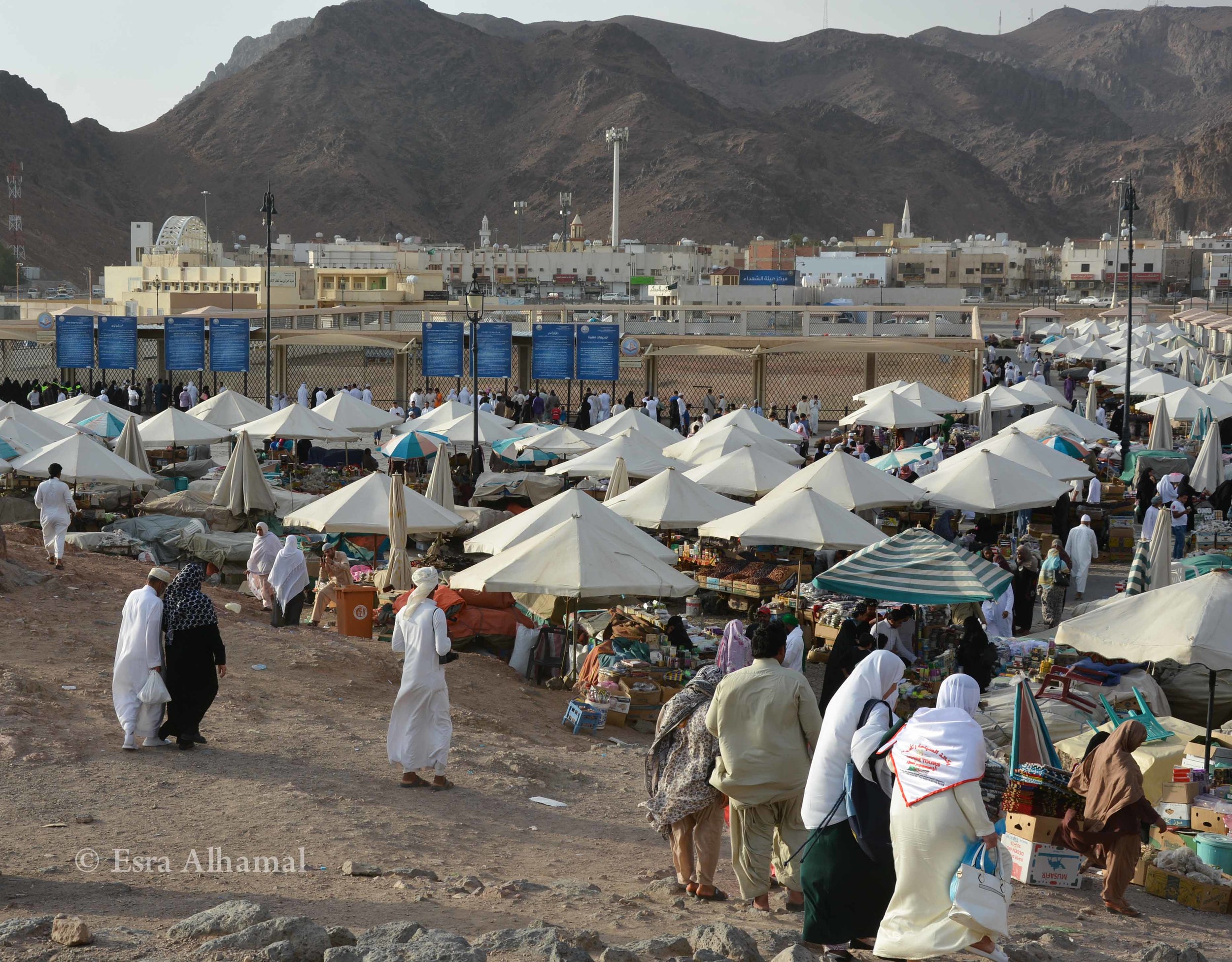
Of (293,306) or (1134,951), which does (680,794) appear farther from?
(293,306)

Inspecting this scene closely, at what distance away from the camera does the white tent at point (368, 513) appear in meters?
13.3

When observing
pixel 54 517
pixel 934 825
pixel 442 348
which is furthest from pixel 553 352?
pixel 934 825

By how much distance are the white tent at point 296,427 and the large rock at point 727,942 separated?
15.3 meters

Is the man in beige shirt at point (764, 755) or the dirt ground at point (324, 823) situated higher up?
the man in beige shirt at point (764, 755)

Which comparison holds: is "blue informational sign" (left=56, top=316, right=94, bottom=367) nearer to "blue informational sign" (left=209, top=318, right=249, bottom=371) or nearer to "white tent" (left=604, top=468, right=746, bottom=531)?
"blue informational sign" (left=209, top=318, right=249, bottom=371)

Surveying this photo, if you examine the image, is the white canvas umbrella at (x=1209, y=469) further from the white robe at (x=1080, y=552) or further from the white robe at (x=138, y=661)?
the white robe at (x=138, y=661)

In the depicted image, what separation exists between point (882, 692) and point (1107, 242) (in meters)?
104

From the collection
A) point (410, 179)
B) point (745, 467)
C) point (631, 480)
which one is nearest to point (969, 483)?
point (745, 467)

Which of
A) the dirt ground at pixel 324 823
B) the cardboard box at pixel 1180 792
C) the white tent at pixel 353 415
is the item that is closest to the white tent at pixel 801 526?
the dirt ground at pixel 324 823

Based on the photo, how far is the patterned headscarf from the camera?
7.63 meters

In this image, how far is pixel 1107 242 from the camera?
101688 millimetres

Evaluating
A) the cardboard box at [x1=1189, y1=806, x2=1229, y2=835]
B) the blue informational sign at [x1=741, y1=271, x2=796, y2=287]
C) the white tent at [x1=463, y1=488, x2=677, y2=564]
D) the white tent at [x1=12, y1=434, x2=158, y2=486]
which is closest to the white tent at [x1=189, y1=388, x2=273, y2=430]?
the white tent at [x1=12, y1=434, x2=158, y2=486]

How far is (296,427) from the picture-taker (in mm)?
20031

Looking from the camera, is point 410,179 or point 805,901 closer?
point 805,901
